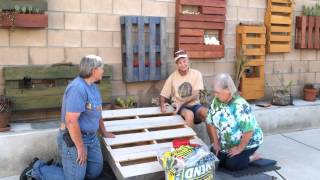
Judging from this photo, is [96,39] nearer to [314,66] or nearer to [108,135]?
[108,135]

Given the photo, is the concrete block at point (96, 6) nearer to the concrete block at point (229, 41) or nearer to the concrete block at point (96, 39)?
the concrete block at point (96, 39)

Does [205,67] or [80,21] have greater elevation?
[80,21]

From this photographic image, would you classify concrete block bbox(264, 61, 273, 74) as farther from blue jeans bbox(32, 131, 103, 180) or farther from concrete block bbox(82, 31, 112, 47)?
blue jeans bbox(32, 131, 103, 180)

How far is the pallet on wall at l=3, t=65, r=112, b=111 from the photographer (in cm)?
401

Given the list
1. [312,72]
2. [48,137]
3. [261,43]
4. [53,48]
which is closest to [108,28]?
[53,48]

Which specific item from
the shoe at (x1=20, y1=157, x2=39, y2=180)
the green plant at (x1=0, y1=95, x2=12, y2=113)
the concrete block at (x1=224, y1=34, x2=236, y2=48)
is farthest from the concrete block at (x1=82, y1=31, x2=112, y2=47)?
the concrete block at (x1=224, y1=34, x2=236, y2=48)

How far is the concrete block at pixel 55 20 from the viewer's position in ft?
13.9

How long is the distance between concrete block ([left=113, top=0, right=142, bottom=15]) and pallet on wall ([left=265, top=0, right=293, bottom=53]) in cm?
213

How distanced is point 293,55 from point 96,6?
132 inches

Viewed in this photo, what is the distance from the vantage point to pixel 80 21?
4402 mm

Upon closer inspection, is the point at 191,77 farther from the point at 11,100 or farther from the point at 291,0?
the point at 291,0

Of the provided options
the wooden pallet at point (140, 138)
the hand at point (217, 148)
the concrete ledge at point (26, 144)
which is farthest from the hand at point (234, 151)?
the concrete ledge at point (26, 144)

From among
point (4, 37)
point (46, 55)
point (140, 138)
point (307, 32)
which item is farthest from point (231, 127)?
point (307, 32)

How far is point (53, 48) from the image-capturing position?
169 inches
